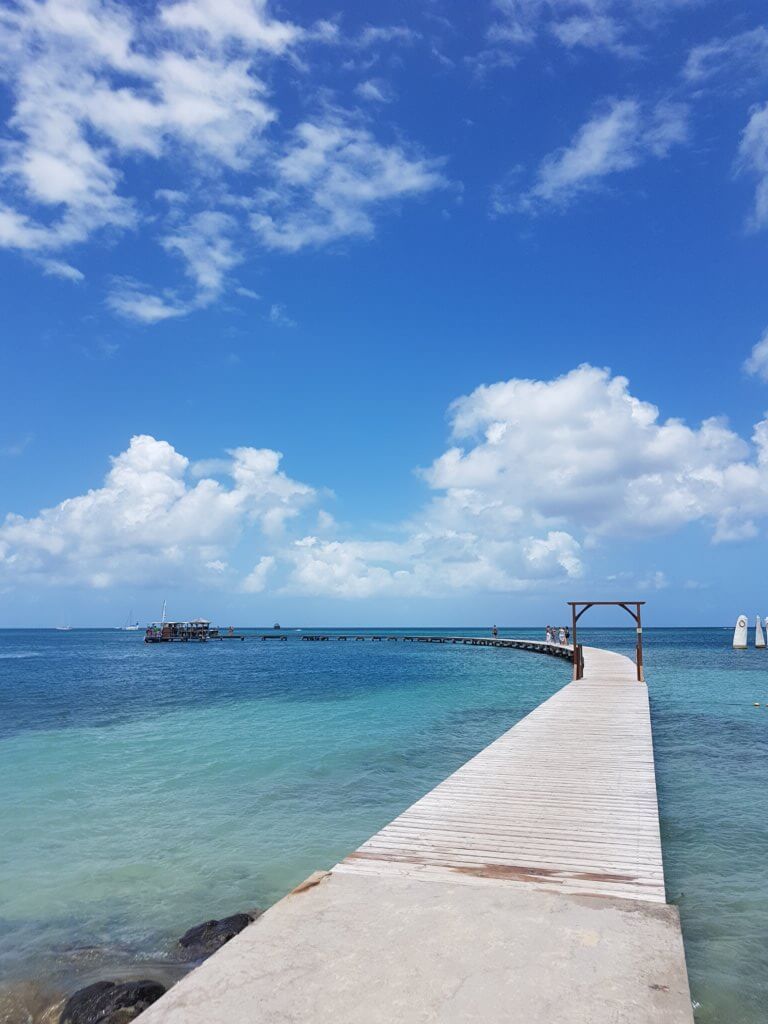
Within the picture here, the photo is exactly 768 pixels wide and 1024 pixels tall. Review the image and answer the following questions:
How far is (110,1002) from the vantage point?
5387 mm

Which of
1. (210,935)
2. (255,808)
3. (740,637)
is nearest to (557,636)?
(740,637)

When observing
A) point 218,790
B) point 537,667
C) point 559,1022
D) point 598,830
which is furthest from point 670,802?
point 537,667

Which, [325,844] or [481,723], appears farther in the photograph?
[481,723]

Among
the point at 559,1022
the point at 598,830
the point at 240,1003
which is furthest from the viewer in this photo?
the point at 598,830

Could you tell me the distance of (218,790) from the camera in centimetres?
1217

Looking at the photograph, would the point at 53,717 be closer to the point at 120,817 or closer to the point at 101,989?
the point at 120,817

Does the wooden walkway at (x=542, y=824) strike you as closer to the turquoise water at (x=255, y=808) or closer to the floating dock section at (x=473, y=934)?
the floating dock section at (x=473, y=934)

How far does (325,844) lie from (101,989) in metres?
3.95

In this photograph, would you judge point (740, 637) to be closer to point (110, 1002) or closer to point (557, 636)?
point (557, 636)

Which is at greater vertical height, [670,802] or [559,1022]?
A: [559,1022]

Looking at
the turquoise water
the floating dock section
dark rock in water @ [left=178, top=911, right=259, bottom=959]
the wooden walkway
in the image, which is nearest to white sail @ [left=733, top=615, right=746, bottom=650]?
the turquoise water

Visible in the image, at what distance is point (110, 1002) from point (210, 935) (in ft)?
4.18

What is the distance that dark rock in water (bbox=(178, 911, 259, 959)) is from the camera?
638 centimetres

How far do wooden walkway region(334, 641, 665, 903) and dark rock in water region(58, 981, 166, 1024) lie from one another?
176 centimetres
